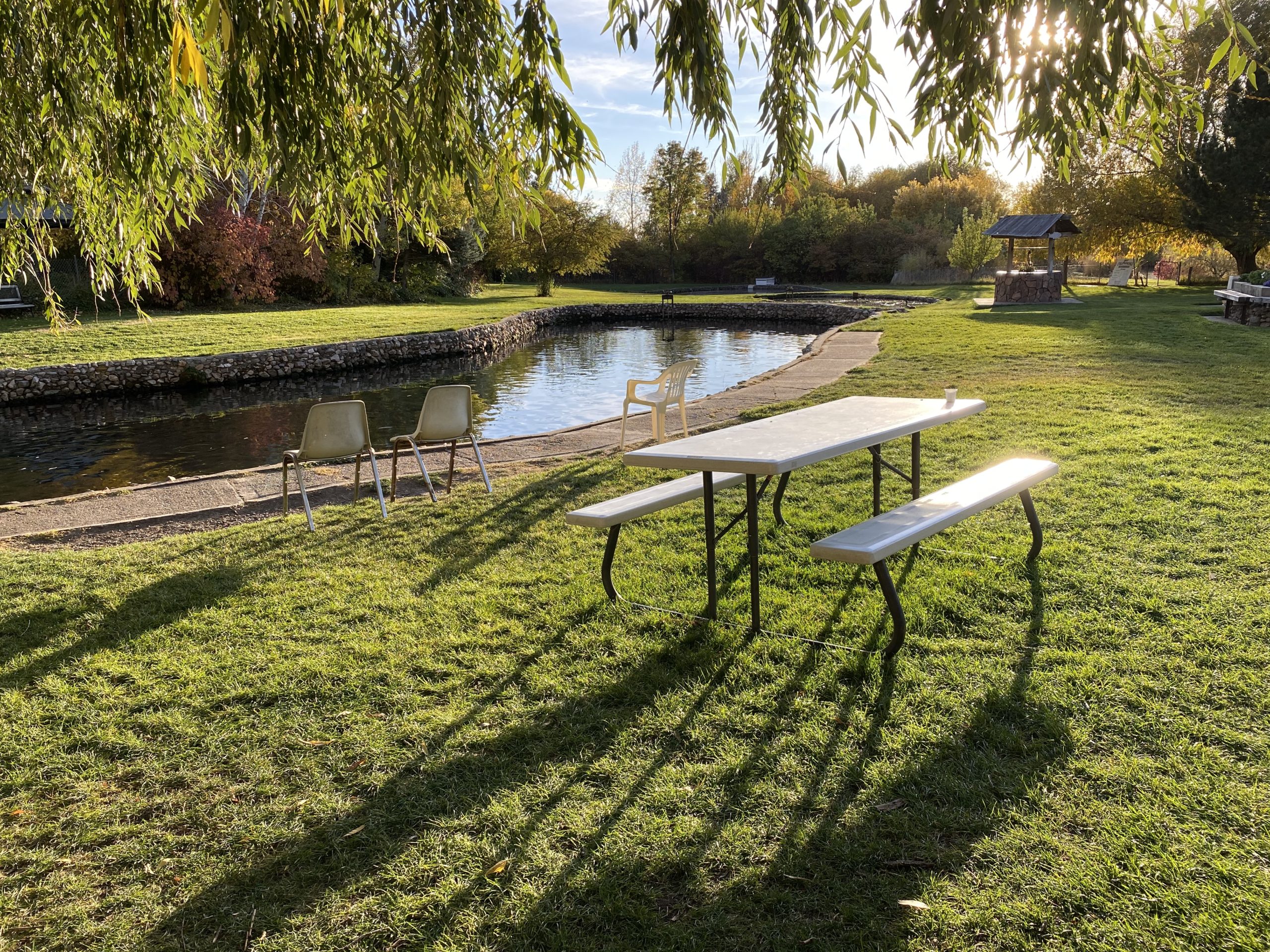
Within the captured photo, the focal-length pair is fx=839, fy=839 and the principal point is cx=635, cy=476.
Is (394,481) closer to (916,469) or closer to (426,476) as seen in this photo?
(426,476)

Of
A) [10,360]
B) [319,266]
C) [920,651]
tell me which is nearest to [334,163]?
[920,651]

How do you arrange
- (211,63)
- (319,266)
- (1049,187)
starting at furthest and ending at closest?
(1049,187) < (319,266) < (211,63)

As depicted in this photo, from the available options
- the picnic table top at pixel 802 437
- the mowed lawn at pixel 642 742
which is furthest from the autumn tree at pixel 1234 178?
the mowed lawn at pixel 642 742

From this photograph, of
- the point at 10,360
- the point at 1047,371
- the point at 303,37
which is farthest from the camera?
the point at 10,360

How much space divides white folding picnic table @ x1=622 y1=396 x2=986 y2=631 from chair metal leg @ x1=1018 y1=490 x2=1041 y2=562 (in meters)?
0.58

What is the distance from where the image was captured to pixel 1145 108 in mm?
3527

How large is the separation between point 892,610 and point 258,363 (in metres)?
17.6

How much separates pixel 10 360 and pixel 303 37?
1741cm

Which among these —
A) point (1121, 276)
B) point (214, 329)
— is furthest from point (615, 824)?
point (1121, 276)

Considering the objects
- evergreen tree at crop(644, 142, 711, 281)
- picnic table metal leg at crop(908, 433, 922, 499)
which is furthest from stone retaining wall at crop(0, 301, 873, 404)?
evergreen tree at crop(644, 142, 711, 281)

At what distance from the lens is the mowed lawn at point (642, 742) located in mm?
2350

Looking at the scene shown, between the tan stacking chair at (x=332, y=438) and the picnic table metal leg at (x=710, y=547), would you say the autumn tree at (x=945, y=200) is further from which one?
the picnic table metal leg at (x=710, y=547)

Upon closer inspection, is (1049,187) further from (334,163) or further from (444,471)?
(334,163)

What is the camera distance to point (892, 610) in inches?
139
